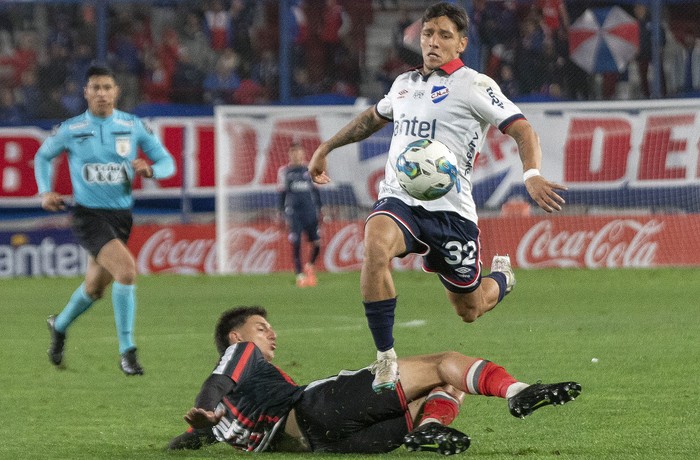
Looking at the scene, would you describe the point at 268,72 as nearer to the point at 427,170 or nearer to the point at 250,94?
the point at 250,94

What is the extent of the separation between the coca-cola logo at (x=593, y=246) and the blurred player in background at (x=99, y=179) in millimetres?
9767

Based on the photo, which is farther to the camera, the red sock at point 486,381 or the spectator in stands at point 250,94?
the spectator in stands at point 250,94

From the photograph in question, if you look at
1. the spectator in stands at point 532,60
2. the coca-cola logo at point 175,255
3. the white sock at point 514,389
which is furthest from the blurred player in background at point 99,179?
the spectator in stands at point 532,60

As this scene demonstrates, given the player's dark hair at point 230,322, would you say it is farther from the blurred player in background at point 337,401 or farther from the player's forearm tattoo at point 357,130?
the player's forearm tattoo at point 357,130

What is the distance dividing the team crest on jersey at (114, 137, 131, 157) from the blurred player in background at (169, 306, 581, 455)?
161 inches

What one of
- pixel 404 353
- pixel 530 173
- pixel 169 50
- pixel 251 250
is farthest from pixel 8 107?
pixel 530 173

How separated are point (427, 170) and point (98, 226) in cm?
389

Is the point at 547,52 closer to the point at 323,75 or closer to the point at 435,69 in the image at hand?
the point at 323,75

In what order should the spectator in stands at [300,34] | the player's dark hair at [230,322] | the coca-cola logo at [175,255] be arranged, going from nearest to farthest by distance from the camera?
the player's dark hair at [230,322] < the coca-cola logo at [175,255] < the spectator in stands at [300,34]

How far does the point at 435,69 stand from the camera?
24.3 ft

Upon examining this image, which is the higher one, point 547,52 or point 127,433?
point 547,52

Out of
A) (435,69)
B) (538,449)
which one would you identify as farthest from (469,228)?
(538,449)

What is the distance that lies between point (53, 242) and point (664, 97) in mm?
9739

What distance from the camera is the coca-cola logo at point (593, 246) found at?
19.1 meters
